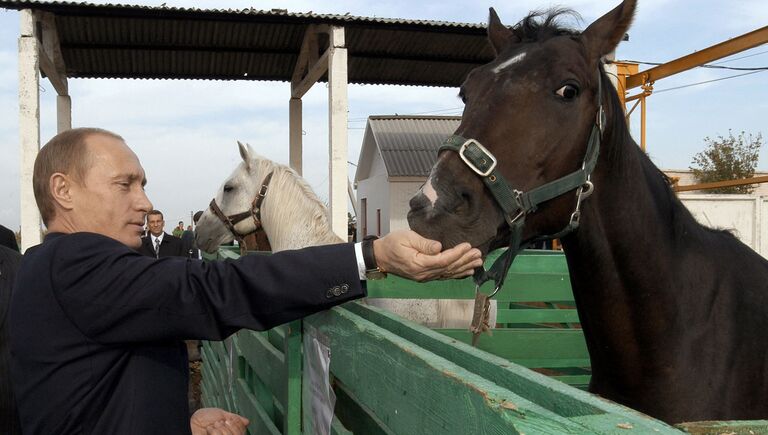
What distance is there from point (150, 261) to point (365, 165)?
91.0 ft

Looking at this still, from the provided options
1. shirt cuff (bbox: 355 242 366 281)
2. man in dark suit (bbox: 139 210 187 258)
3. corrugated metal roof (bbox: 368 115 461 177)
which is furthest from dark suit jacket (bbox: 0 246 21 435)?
corrugated metal roof (bbox: 368 115 461 177)

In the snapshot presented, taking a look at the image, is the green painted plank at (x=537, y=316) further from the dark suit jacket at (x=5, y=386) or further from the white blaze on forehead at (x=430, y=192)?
the dark suit jacket at (x=5, y=386)

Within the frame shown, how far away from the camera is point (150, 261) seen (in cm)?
139

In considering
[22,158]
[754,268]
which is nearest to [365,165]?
[22,158]

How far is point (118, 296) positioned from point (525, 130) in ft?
4.14

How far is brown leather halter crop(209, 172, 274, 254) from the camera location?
4.70 m

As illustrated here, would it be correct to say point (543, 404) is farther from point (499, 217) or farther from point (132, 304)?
point (499, 217)

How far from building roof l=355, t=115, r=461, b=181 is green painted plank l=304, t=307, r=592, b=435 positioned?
67.8 ft

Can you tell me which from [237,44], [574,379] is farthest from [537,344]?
[237,44]

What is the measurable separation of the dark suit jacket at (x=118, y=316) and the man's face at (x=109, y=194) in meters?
0.10

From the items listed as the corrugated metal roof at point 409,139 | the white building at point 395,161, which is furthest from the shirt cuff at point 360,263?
the corrugated metal roof at point 409,139

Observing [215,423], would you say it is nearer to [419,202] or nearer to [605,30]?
[419,202]

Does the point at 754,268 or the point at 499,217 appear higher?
the point at 499,217

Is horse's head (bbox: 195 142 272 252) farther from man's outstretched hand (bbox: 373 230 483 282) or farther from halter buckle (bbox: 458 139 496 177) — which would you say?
man's outstretched hand (bbox: 373 230 483 282)
